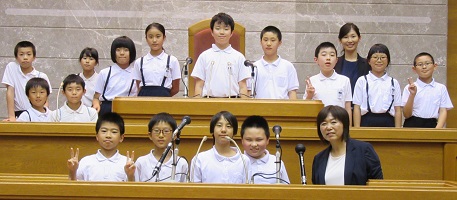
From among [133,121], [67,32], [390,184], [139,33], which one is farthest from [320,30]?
[390,184]

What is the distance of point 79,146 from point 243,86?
4.92ft

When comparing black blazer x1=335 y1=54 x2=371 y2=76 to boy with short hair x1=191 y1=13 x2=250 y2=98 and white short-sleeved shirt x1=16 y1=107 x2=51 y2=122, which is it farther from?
white short-sleeved shirt x1=16 y1=107 x2=51 y2=122

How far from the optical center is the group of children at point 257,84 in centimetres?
695

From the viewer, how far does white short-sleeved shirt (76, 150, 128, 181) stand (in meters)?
5.51

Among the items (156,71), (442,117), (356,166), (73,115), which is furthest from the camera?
(156,71)

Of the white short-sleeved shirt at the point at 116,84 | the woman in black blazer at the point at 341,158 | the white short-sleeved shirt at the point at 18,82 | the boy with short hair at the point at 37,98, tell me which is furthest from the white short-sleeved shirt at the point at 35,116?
the woman in black blazer at the point at 341,158

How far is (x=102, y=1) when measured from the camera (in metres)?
9.65

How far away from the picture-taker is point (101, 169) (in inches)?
217

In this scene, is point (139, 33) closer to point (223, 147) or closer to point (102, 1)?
point (102, 1)

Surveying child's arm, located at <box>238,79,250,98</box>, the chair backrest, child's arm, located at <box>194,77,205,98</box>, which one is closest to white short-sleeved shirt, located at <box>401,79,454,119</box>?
child's arm, located at <box>238,79,250,98</box>

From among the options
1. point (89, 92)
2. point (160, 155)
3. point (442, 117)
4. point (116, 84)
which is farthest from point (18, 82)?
point (442, 117)

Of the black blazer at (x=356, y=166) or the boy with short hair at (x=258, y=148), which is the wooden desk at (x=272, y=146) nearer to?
the boy with short hair at (x=258, y=148)

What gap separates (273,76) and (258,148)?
1.64 metres

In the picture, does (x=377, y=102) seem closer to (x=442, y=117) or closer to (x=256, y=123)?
(x=442, y=117)
